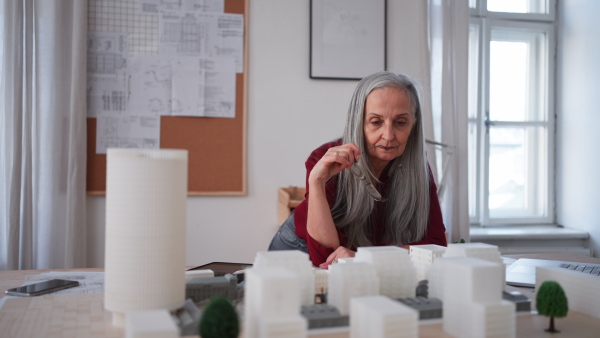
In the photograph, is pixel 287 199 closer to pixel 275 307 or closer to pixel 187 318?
pixel 187 318

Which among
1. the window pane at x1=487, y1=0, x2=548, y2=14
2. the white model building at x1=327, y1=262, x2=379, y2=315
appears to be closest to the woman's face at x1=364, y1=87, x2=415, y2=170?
the white model building at x1=327, y1=262, x2=379, y2=315

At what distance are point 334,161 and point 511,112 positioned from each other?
2418mm

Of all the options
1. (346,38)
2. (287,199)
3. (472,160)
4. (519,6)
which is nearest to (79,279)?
(287,199)

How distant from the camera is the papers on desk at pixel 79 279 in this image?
3.86ft

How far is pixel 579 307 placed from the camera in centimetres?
103

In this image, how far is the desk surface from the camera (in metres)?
0.87

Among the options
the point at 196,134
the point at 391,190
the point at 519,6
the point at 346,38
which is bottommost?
the point at 391,190

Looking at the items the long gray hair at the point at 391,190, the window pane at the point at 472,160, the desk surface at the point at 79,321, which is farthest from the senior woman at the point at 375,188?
the window pane at the point at 472,160

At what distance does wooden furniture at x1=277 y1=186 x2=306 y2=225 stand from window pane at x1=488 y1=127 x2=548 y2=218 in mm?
1383

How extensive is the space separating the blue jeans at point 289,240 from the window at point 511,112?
199cm

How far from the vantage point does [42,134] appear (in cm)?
271

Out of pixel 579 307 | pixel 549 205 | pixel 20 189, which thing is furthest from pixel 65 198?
pixel 549 205

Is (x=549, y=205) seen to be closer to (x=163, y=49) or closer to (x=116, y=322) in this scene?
(x=163, y=49)

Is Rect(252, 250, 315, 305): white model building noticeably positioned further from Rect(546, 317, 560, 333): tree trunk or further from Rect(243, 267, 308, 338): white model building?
Rect(546, 317, 560, 333): tree trunk
